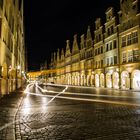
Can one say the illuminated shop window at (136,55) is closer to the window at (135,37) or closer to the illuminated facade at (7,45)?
the window at (135,37)

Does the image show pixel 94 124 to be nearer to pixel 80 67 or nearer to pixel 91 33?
pixel 91 33

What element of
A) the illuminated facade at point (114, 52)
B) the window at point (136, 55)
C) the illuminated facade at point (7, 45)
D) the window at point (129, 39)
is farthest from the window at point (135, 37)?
the illuminated facade at point (7, 45)

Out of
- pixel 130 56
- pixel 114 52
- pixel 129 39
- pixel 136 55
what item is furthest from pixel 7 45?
pixel 114 52

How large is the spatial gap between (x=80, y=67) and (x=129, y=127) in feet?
213

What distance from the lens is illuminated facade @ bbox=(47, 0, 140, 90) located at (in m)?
39.6

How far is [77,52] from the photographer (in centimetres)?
7738

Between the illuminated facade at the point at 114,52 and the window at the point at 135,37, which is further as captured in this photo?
the illuminated facade at the point at 114,52

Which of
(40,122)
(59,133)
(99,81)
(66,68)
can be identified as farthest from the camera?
(66,68)

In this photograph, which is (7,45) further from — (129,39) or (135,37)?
(129,39)

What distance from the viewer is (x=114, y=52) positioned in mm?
47219

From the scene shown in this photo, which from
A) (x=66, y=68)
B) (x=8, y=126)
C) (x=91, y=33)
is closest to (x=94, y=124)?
(x=8, y=126)

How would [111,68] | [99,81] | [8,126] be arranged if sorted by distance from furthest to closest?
[99,81] → [111,68] → [8,126]

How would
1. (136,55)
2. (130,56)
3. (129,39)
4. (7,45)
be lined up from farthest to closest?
(129,39) < (130,56) < (136,55) < (7,45)

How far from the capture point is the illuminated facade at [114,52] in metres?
39.6
